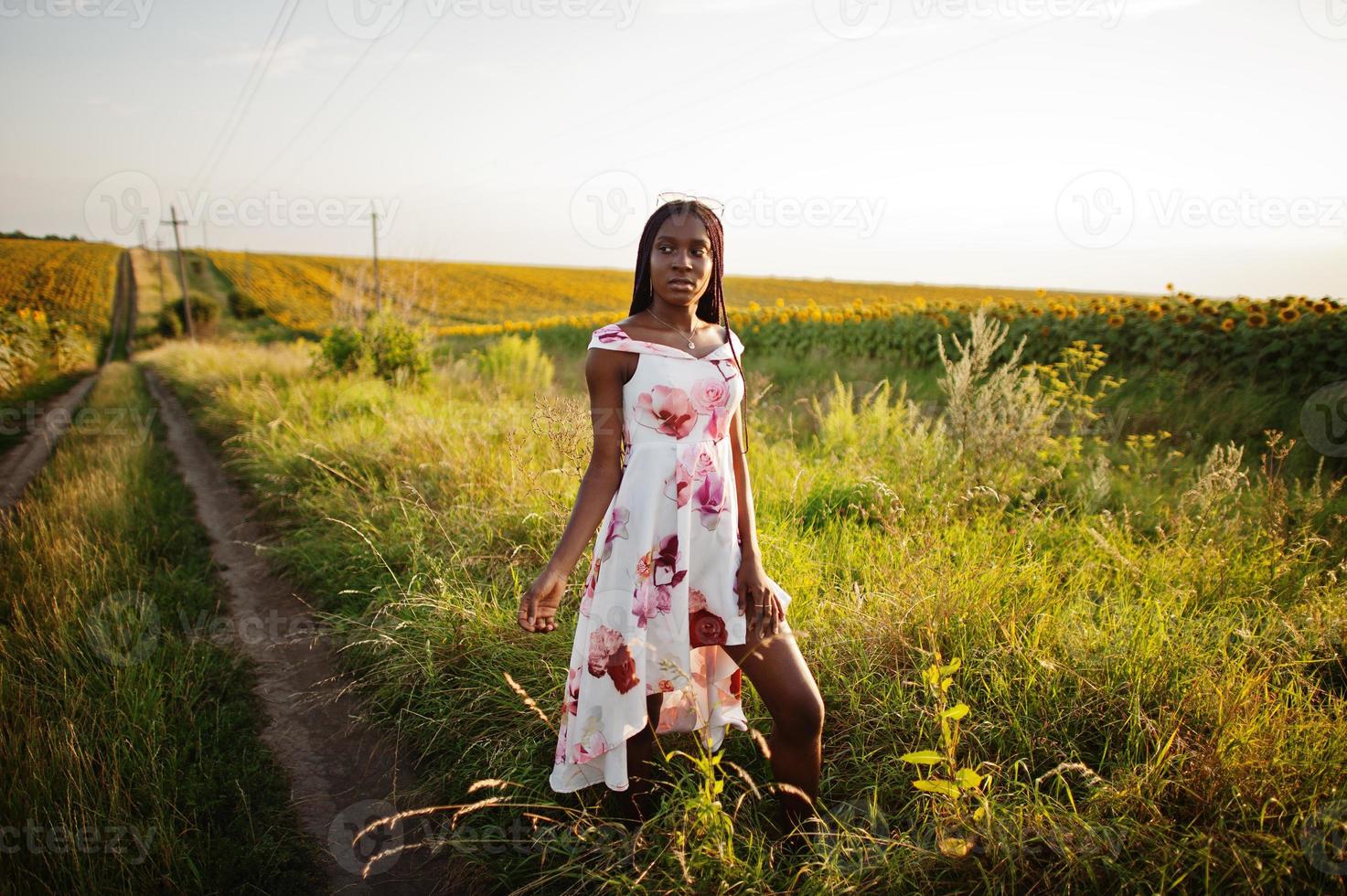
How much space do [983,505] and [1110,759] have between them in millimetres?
2022

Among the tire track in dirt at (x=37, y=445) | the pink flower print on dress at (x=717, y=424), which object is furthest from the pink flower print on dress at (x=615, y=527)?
the tire track in dirt at (x=37, y=445)

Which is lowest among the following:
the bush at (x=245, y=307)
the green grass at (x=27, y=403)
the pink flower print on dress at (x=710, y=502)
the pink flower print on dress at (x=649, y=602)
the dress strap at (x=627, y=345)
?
the green grass at (x=27, y=403)

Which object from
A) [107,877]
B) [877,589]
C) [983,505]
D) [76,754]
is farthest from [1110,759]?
[76,754]

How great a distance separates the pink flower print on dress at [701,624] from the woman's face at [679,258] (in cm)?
86

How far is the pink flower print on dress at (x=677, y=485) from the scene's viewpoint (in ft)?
5.87

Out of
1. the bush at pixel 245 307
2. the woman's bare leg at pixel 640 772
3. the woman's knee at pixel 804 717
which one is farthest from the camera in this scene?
the bush at pixel 245 307

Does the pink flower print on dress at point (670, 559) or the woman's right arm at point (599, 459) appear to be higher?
the woman's right arm at point (599, 459)

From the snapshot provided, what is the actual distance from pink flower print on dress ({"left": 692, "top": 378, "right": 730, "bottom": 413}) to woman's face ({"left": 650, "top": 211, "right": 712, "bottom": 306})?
24 centimetres

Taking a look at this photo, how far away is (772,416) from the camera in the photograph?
25.0 feet

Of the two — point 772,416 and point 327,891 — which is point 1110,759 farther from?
point 772,416

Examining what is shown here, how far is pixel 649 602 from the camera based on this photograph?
6.00 feet

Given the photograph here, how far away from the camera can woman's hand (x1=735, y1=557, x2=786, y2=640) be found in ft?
5.87

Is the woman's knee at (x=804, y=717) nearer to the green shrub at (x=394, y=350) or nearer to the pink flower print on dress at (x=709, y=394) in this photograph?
the pink flower print on dress at (x=709, y=394)

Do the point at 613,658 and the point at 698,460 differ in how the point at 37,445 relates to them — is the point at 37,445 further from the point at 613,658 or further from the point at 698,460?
the point at 698,460
